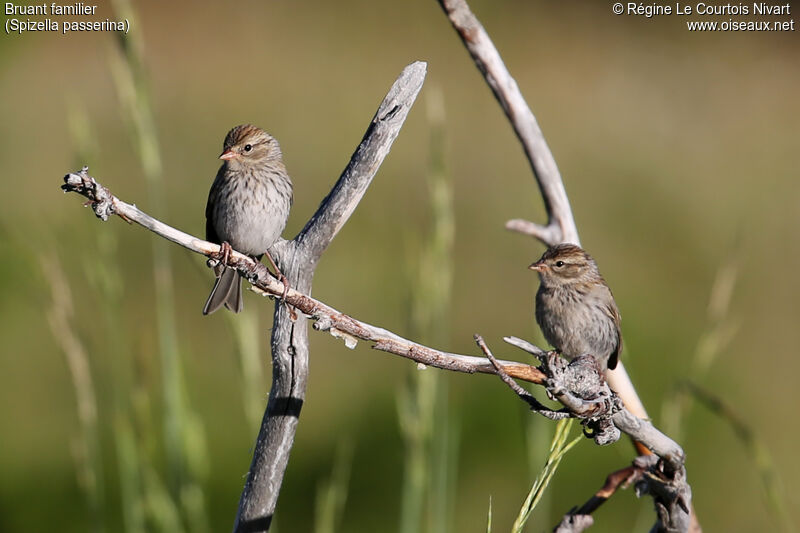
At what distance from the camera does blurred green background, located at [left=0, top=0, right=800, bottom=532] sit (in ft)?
7.75

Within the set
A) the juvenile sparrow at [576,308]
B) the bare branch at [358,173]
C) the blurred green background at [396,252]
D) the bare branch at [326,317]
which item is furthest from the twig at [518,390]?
the juvenile sparrow at [576,308]

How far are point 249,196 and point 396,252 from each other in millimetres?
3050

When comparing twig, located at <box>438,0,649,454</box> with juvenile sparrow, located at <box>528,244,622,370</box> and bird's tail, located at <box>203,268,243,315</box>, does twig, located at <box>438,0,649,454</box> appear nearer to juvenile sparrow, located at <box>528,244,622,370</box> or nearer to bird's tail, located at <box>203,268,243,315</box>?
juvenile sparrow, located at <box>528,244,622,370</box>

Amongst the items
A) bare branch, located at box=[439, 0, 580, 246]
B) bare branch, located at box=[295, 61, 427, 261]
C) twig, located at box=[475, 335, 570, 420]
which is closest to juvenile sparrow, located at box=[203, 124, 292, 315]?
bare branch, located at box=[439, 0, 580, 246]

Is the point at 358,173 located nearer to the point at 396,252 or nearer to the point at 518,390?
the point at 518,390

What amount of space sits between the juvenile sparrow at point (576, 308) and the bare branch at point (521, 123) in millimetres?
128

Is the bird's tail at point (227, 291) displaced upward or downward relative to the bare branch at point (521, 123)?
downward

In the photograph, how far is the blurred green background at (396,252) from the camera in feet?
7.75

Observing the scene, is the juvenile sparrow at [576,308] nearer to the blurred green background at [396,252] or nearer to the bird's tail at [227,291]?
the blurred green background at [396,252]

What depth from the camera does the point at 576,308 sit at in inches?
111

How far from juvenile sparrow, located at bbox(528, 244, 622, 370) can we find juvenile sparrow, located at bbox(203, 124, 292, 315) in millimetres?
764

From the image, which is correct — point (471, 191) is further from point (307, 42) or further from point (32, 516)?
point (32, 516)

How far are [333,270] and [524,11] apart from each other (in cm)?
323

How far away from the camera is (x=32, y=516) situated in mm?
4238
